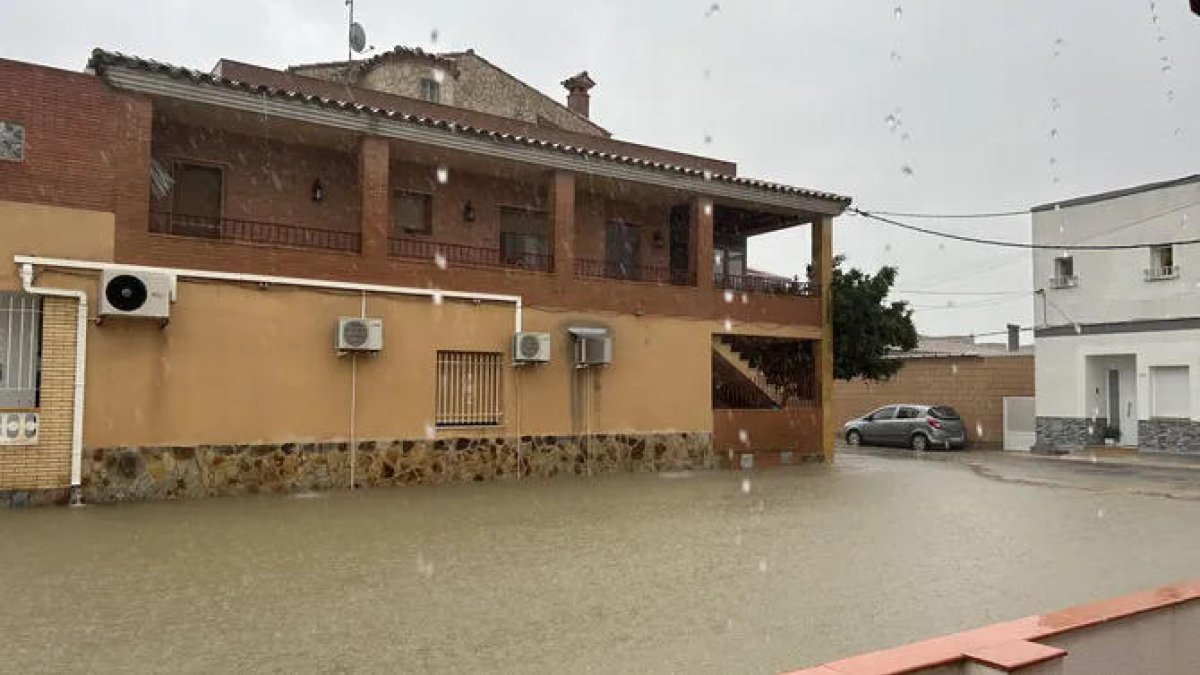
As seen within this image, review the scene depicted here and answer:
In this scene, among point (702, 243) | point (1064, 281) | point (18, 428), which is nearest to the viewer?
point (18, 428)

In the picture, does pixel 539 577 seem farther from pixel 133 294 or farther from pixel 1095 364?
pixel 1095 364

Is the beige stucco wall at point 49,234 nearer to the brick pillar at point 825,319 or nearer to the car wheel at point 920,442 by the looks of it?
the brick pillar at point 825,319

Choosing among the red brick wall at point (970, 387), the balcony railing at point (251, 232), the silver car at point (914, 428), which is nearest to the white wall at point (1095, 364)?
the red brick wall at point (970, 387)

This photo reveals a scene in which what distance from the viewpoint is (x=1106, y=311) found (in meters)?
21.3

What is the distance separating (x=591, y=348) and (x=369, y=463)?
403 centimetres

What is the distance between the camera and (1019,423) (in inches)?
912

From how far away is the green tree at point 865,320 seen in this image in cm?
1783

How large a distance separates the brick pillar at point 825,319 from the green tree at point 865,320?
0.25m

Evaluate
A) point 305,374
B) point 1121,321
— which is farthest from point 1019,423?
point 305,374

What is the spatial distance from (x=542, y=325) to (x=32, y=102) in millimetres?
7429

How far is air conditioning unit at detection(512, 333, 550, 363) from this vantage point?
1328 centimetres

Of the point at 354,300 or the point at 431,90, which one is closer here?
the point at 354,300

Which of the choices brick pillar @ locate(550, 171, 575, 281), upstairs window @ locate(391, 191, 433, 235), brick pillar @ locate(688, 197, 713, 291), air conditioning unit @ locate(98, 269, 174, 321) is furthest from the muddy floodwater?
brick pillar @ locate(688, 197, 713, 291)

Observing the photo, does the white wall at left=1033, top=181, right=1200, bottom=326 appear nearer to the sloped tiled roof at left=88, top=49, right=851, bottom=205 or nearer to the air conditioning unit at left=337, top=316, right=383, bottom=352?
the sloped tiled roof at left=88, top=49, right=851, bottom=205
